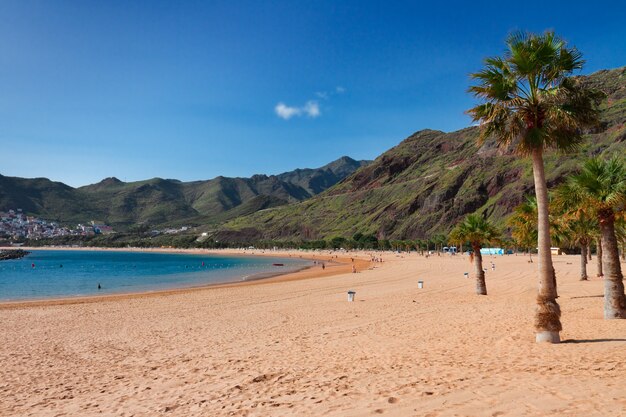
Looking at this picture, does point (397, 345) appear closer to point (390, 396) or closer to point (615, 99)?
point (390, 396)

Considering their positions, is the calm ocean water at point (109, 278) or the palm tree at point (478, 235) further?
the calm ocean water at point (109, 278)

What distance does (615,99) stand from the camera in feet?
595

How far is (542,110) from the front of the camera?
432 inches

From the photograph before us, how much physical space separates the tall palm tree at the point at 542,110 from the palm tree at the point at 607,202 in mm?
2792

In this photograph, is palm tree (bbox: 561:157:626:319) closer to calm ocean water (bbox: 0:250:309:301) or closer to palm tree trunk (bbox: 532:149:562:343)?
palm tree trunk (bbox: 532:149:562:343)

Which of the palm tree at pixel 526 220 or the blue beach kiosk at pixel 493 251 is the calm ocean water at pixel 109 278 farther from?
the blue beach kiosk at pixel 493 251

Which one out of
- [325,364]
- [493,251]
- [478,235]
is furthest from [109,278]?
[493,251]

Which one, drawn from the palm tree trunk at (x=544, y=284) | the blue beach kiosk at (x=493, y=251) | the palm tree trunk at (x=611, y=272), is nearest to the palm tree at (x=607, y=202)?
the palm tree trunk at (x=611, y=272)

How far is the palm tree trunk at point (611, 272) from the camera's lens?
13.5 metres

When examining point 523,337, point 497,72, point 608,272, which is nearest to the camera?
point 497,72

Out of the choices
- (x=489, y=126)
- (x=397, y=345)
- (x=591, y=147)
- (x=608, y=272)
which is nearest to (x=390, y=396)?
(x=397, y=345)

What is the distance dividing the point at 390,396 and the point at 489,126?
25.9 ft

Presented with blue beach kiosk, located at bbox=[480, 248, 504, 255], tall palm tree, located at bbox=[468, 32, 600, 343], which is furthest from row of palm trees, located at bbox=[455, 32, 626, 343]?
blue beach kiosk, located at bbox=[480, 248, 504, 255]

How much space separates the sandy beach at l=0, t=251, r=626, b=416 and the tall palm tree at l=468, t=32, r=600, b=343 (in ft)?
4.82
